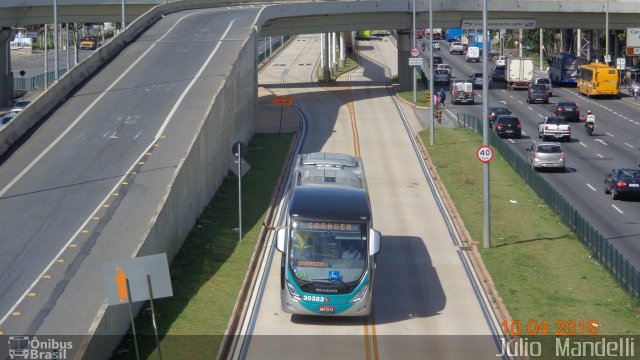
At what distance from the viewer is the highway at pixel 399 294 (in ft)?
84.4

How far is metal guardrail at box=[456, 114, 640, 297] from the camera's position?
30.1 m

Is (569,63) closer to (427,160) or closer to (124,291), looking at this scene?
(427,160)

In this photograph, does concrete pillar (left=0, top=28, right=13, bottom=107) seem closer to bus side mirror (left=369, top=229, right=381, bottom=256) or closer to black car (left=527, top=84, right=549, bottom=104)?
black car (left=527, top=84, right=549, bottom=104)

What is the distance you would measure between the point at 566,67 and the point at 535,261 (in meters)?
62.5

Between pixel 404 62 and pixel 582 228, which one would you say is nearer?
pixel 582 228

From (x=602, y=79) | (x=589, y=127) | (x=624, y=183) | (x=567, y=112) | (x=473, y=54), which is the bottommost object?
(x=624, y=183)

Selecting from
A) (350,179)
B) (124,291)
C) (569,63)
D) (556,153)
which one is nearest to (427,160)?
(556,153)

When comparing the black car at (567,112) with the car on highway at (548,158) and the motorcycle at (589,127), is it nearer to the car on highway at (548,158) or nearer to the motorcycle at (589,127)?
the motorcycle at (589,127)

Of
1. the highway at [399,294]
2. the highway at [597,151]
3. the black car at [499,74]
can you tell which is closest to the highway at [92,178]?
the highway at [399,294]

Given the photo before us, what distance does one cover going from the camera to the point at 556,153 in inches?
2088

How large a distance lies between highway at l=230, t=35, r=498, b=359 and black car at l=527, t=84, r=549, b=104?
968 inches

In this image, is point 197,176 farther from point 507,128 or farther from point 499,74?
point 499,74

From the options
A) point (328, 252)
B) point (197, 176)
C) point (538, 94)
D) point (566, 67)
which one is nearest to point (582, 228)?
point (328, 252)

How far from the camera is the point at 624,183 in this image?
46.0 meters
